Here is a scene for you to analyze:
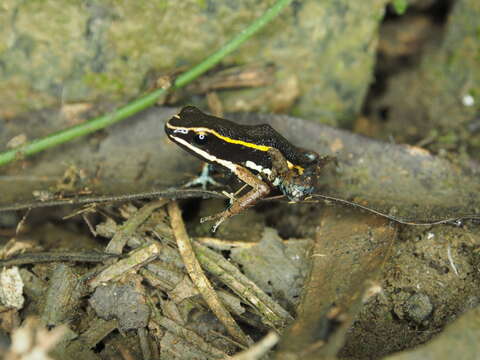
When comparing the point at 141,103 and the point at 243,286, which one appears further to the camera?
the point at 141,103

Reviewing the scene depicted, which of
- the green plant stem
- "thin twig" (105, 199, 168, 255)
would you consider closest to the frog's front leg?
"thin twig" (105, 199, 168, 255)

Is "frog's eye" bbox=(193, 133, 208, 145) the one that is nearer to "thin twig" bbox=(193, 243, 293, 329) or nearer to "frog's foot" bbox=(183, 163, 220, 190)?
"frog's foot" bbox=(183, 163, 220, 190)

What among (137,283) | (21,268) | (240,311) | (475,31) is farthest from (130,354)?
(475,31)

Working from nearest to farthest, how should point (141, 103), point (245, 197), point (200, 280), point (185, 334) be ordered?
point (185, 334), point (200, 280), point (245, 197), point (141, 103)

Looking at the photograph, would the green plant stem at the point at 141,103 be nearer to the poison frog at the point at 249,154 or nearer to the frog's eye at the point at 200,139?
the poison frog at the point at 249,154

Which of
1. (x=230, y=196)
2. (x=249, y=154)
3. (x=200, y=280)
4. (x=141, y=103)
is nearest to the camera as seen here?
(x=200, y=280)

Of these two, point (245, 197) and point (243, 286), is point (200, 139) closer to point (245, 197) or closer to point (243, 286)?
point (245, 197)

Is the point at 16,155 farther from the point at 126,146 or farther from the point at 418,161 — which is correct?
the point at 418,161

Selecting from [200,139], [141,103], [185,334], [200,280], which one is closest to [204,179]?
[200,139]
